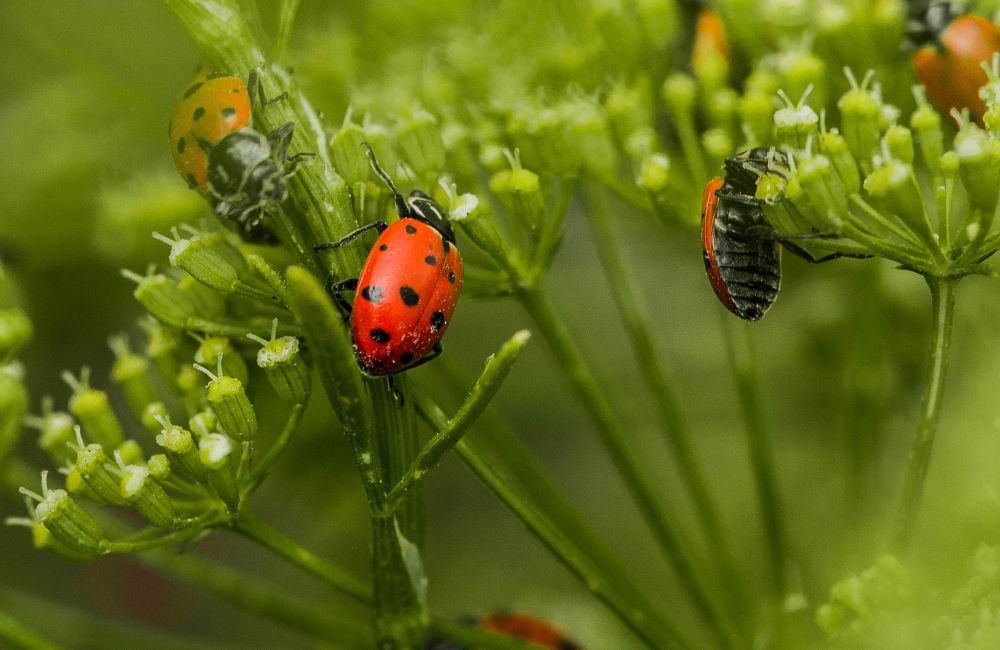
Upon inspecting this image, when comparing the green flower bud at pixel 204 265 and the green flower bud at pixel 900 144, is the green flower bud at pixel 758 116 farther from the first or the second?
the green flower bud at pixel 204 265

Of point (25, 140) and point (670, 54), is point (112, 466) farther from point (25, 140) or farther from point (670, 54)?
point (25, 140)

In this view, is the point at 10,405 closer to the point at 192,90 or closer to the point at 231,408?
the point at 231,408

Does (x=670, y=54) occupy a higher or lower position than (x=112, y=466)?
higher

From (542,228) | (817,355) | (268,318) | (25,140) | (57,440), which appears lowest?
(57,440)

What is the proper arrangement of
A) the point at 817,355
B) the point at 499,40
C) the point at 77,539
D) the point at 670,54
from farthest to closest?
1. the point at 817,355
2. the point at 499,40
3. the point at 670,54
4. the point at 77,539

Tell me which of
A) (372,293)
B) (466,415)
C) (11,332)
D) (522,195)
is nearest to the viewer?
(466,415)

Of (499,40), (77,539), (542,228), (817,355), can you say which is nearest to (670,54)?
(499,40)

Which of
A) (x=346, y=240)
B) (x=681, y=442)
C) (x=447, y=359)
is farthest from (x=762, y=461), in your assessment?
(x=346, y=240)
